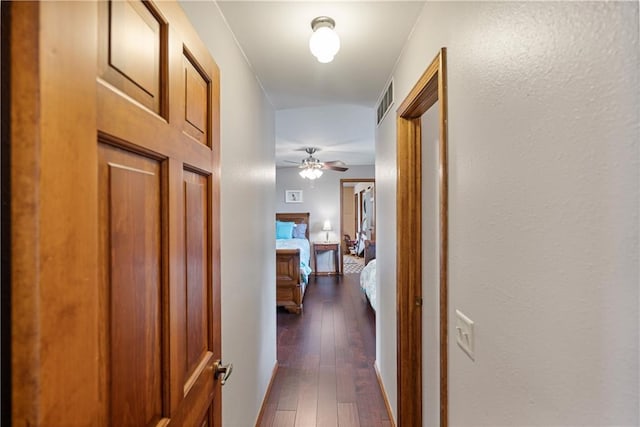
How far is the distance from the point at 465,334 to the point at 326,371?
217 centimetres

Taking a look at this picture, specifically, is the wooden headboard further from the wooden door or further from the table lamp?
the wooden door

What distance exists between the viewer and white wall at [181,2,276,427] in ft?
4.91

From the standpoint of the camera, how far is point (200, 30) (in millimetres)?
1252

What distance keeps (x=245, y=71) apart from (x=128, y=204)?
153 cm

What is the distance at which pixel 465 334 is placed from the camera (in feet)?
3.45

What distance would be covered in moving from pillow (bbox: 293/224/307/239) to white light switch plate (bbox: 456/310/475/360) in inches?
229

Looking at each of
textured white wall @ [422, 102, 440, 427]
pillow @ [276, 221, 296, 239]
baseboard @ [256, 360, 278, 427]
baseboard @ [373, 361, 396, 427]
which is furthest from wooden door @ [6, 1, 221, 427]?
pillow @ [276, 221, 296, 239]

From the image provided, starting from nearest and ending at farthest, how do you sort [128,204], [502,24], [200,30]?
1. [128,204]
2. [502,24]
3. [200,30]

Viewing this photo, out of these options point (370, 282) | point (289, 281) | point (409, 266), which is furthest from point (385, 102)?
point (289, 281)

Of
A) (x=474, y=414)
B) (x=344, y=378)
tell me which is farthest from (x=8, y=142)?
(x=344, y=378)

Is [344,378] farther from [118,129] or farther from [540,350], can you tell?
[118,129]

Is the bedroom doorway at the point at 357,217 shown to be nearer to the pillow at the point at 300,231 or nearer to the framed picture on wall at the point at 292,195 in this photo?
the pillow at the point at 300,231

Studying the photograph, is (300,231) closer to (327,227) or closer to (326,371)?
(327,227)

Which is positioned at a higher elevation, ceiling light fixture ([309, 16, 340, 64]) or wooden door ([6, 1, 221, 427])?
ceiling light fixture ([309, 16, 340, 64])
